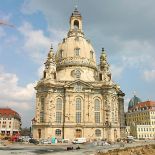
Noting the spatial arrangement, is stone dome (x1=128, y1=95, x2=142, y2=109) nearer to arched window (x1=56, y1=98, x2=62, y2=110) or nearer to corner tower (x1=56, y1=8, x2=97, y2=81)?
corner tower (x1=56, y1=8, x2=97, y2=81)

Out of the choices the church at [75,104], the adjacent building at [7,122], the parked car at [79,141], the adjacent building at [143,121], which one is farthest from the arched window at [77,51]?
the adjacent building at [7,122]

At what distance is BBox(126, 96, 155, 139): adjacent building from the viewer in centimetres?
12862

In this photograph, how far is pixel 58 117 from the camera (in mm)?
79938

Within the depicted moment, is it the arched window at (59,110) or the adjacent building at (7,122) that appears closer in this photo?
the arched window at (59,110)

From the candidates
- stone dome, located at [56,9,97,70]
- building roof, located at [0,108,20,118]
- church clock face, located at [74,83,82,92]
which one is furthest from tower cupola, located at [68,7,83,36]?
building roof, located at [0,108,20,118]

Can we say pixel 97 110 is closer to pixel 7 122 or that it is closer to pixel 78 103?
pixel 78 103

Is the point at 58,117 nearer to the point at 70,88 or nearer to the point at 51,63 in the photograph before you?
the point at 70,88

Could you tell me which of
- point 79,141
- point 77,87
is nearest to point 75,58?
point 77,87

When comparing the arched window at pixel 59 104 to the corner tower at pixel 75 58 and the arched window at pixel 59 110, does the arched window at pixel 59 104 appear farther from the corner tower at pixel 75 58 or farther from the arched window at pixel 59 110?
the corner tower at pixel 75 58

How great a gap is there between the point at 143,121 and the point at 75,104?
212ft

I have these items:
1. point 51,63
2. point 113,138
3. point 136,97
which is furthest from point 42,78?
point 136,97

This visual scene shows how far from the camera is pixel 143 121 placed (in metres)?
136

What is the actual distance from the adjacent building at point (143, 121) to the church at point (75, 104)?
162ft

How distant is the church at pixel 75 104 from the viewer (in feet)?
258
